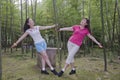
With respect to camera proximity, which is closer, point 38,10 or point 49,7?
point 49,7

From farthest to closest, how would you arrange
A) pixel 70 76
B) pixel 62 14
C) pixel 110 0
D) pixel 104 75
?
pixel 62 14, pixel 110 0, pixel 104 75, pixel 70 76

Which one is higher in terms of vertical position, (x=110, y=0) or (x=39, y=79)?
(x=110, y=0)

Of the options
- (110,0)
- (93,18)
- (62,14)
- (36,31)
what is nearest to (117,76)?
(36,31)

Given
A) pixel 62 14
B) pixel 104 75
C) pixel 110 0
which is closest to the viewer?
pixel 104 75

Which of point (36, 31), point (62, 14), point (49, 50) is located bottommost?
point (49, 50)

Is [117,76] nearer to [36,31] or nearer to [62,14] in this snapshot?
[36,31]

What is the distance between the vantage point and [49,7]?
704 inches

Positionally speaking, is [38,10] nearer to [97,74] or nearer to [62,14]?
[62,14]

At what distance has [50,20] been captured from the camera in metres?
18.7

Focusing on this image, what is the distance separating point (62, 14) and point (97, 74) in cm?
803

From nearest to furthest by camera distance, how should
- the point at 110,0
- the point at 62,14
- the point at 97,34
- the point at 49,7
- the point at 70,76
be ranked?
the point at 70,76 < the point at 110,0 < the point at 62,14 < the point at 49,7 < the point at 97,34

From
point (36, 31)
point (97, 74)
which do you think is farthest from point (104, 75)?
point (36, 31)

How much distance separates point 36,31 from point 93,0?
8.72 meters

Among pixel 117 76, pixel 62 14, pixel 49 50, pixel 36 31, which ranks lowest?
pixel 117 76
